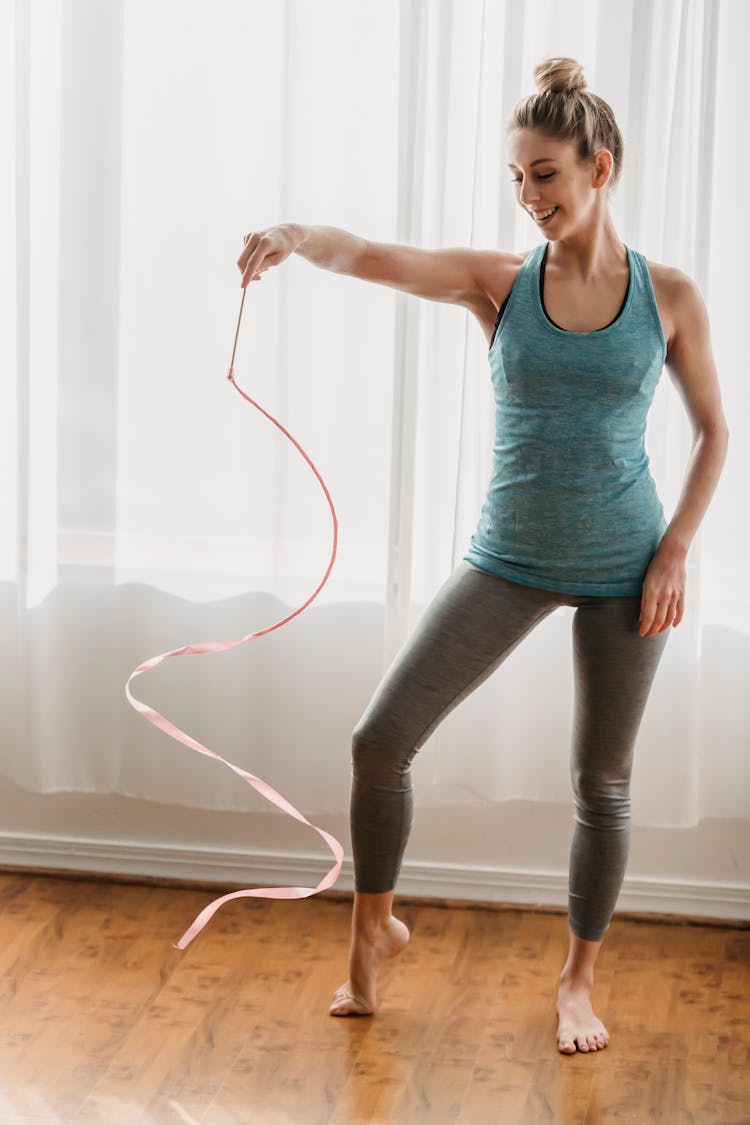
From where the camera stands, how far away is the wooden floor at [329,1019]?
2100 mm

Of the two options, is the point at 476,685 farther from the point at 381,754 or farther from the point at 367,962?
the point at 367,962

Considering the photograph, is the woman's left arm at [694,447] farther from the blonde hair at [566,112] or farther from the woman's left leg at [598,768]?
the blonde hair at [566,112]

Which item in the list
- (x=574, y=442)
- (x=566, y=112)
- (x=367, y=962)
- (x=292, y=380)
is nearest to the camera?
(x=566, y=112)

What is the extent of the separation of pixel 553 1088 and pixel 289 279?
1518mm

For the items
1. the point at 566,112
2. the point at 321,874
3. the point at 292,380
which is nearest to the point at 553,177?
the point at 566,112

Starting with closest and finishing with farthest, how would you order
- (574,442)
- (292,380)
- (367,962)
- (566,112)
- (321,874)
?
1. (566,112)
2. (574,442)
3. (367,962)
4. (292,380)
5. (321,874)

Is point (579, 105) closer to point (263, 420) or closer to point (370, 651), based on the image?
point (263, 420)

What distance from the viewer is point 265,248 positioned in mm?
2047

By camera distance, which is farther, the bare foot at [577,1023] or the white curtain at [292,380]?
the white curtain at [292,380]

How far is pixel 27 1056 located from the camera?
2.20 meters

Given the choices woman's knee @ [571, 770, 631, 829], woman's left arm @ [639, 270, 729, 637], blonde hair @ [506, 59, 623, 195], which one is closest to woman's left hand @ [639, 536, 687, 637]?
woman's left arm @ [639, 270, 729, 637]

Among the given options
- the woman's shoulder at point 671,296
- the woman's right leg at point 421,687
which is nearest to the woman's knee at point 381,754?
the woman's right leg at point 421,687

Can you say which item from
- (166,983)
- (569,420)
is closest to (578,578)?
(569,420)

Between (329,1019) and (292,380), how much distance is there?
3.87 feet
